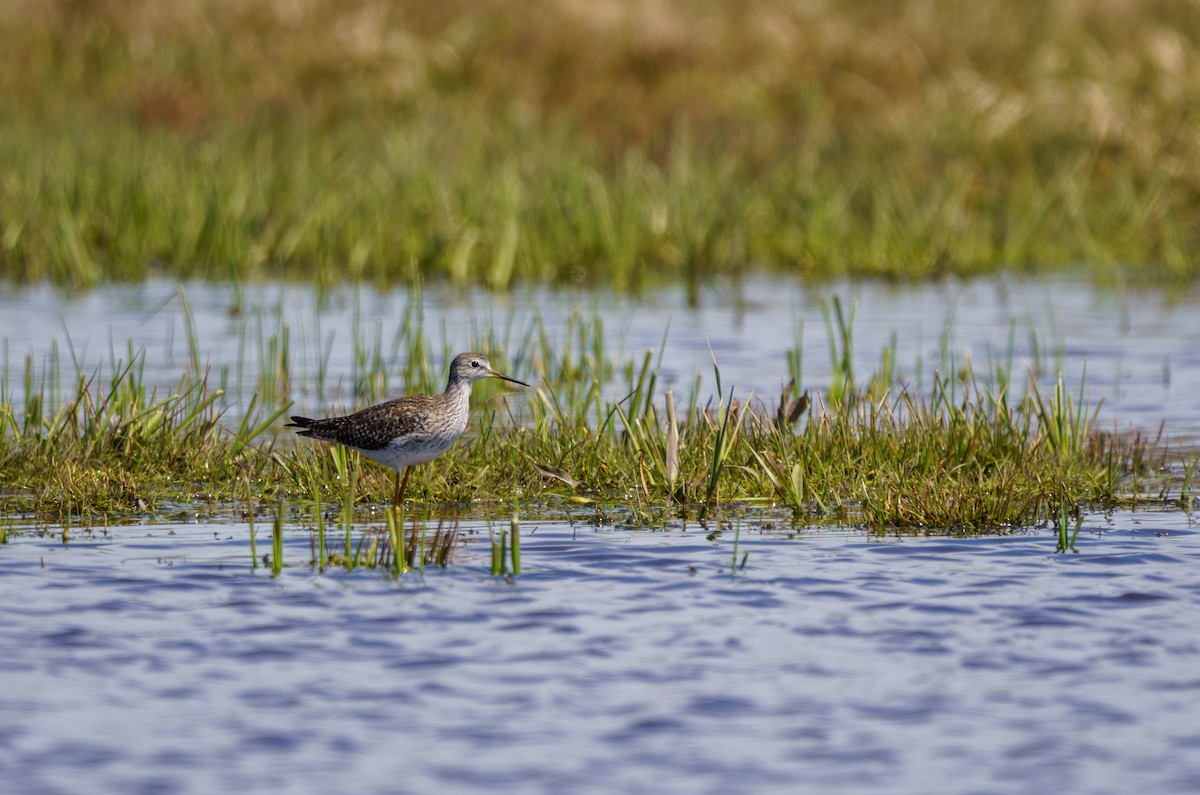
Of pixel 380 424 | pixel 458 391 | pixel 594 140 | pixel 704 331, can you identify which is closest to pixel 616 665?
pixel 380 424

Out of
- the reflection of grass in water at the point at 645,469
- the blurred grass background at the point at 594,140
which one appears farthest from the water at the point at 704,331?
the reflection of grass in water at the point at 645,469

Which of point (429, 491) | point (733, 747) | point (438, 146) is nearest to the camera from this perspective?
point (733, 747)

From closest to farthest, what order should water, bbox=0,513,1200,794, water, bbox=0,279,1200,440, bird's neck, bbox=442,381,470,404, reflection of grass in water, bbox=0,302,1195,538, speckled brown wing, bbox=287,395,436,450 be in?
water, bbox=0,513,1200,794 → speckled brown wing, bbox=287,395,436,450 → reflection of grass in water, bbox=0,302,1195,538 → bird's neck, bbox=442,381,470,404 → water, bbox=0,279,1200,440

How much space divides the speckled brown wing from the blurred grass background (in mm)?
4105

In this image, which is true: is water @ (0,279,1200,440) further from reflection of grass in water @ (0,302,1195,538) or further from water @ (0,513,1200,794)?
water @ (0,513,1200,794)

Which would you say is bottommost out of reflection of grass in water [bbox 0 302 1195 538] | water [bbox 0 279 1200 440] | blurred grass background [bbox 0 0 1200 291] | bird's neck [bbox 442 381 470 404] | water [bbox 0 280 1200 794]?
water [bbox 0 280 1200 794]

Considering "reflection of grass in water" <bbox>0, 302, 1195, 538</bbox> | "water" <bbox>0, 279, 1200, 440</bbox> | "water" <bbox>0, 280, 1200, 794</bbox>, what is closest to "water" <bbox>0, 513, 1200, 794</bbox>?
"water" <bbox>0, 280, 1200, 794</bbox>

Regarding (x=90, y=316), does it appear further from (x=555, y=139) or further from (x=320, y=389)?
(x=555, y=139)

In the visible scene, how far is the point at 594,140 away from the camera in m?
21.6

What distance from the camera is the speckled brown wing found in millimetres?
8414

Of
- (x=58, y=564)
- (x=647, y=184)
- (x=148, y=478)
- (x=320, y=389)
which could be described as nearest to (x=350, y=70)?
(x=647, y=184)

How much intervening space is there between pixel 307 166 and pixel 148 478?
9.59 m

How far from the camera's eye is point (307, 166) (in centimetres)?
1841

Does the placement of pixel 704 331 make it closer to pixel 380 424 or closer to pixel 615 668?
pixel 380 424
